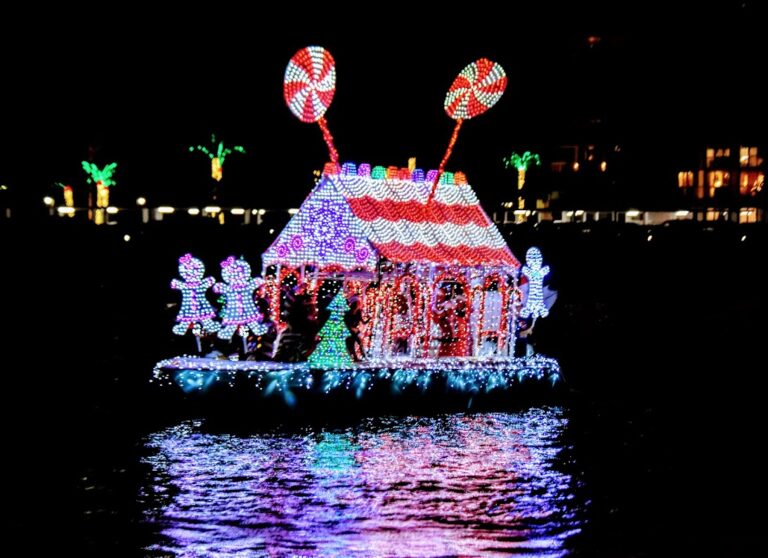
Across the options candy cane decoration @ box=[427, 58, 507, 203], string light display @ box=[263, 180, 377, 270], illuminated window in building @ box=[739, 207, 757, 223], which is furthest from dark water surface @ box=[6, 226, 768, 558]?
illuminated window in building @ box=[739, 207, 757, 223]

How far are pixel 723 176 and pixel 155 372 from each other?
273 feet

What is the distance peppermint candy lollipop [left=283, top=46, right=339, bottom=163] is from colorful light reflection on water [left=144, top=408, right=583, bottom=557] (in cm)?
471

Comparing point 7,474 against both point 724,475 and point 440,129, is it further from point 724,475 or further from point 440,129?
point 440,129

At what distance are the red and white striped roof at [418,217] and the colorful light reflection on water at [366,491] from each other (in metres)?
2.79

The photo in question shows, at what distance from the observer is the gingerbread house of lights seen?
1988cm

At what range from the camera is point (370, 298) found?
20.8m

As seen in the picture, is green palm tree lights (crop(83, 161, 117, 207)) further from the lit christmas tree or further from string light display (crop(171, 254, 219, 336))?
the lit christmas tree

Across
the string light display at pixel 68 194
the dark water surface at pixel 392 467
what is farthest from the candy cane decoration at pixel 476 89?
the string light display at pixel 68 194

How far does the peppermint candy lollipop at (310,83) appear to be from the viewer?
1975cm

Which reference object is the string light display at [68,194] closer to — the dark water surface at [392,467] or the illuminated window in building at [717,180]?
the illuminated window in building at [717,180]

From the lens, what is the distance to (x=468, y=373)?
19938 millimetres

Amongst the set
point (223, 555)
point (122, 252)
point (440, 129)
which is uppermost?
point (440, 129)

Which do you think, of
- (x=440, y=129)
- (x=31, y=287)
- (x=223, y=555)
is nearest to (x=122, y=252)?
(x=31, y=287)

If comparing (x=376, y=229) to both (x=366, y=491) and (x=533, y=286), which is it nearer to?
(x=533, y=286)
